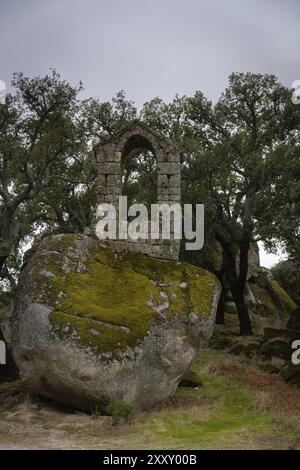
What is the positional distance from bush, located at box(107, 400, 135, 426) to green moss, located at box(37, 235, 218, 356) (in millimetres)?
1322

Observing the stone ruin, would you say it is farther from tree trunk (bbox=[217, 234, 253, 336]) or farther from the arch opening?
tree trunk (bbox=[217, 234, 253, 336])

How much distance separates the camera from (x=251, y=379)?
17.5 meters

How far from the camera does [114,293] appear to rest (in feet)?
47.6

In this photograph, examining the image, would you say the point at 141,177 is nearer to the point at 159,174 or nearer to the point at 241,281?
the point at 241,281

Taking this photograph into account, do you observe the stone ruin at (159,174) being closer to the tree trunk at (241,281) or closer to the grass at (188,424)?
the grass at (188,424)

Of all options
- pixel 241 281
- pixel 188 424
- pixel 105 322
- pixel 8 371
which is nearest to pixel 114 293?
pixel 105 322

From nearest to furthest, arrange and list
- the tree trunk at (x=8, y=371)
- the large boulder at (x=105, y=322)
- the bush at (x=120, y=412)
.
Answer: the bush at (x=120, y=412)
the large boulder at (x=105, y=322)
the tree trunk at (x=8, y=371)

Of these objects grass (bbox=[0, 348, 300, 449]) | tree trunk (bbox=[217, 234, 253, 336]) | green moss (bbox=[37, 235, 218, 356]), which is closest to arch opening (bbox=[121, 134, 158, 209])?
tree trunk (bbox=[217, 234, 253, 336])

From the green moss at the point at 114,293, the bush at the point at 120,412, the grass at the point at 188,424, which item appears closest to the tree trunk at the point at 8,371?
the grass at the point at 188,424

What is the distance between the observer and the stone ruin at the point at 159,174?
16016 millimetres

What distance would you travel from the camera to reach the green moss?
13195 mm

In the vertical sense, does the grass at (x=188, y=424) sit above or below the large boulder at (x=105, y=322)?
below

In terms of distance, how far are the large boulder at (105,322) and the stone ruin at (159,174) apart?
1.72 feet

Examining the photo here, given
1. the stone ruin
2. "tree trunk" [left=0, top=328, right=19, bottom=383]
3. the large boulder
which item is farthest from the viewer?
"tree trunk" [left=0, top=328, right=19, bottom=383]
